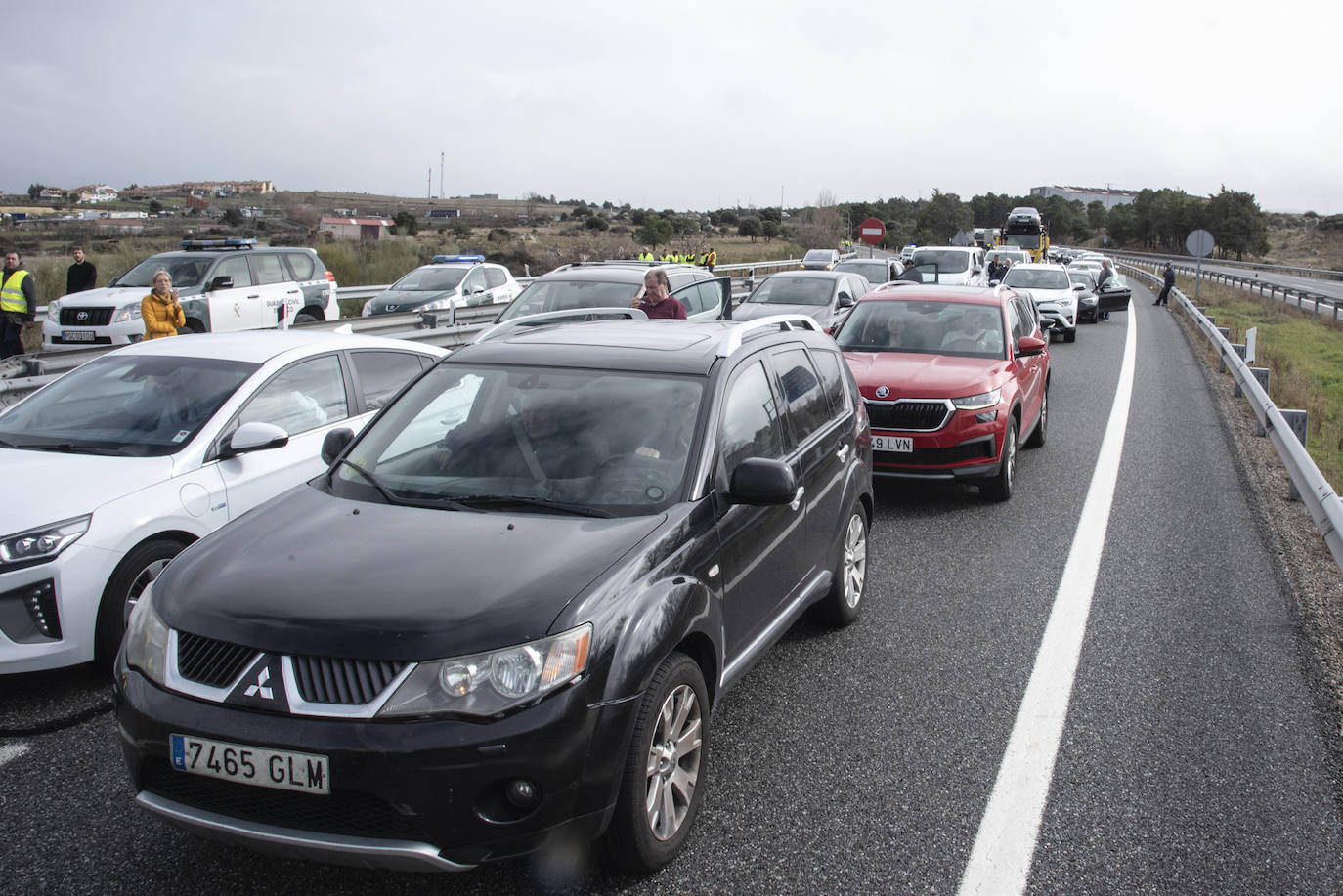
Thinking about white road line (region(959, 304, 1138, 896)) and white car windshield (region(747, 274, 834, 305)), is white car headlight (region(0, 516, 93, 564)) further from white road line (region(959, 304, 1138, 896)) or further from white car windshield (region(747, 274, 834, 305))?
white car windshield (region(747, 274, 834, 305))

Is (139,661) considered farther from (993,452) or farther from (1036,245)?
(1036,245)

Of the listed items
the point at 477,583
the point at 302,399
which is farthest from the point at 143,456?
the point at 477,583

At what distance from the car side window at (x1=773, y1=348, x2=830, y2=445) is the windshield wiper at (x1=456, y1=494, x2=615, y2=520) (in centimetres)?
149

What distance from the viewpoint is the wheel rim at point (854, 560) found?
5.69 meters

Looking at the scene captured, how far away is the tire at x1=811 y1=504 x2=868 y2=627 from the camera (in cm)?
554

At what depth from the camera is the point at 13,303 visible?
14.2 metres

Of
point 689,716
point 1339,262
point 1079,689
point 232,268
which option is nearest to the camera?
point 689,716

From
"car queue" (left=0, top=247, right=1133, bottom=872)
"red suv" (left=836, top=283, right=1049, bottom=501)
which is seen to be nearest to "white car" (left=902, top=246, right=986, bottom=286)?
"red suv" (left=836, top=283, right=1049, bottom=501)

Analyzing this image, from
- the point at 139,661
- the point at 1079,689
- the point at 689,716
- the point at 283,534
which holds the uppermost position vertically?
the point at 283,534

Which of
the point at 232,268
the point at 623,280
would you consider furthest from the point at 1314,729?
the point at 232,268

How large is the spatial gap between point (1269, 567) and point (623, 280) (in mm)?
7767

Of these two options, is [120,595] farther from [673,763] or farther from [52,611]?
[673,763]

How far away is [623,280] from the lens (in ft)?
41.7

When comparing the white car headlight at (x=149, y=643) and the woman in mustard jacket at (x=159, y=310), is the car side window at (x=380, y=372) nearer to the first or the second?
the white car headlight at (x=149, y=643)
